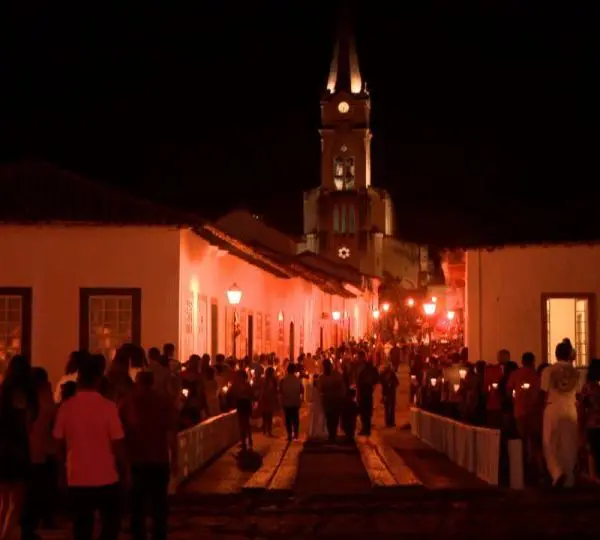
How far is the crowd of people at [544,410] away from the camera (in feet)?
54.6

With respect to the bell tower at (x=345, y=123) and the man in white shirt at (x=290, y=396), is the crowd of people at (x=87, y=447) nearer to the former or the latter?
the man in white shirt at (x=290, y=396)

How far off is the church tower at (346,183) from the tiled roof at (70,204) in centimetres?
8415

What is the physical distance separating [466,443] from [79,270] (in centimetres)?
837

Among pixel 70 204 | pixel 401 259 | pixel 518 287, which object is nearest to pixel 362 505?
pixel 70 204

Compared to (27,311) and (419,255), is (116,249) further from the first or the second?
(419,255)

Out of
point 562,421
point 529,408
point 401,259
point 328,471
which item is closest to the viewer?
point 562,421

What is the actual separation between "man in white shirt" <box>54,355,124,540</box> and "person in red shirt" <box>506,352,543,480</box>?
8.69 metres

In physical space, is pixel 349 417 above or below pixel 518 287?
below

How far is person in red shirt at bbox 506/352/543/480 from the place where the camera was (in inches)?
703

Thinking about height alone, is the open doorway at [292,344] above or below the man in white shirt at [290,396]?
above

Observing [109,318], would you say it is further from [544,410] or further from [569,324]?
[544,410]

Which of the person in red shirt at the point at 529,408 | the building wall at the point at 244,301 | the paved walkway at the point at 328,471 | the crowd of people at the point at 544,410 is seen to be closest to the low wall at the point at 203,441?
the paved walkway at the point at 328,471

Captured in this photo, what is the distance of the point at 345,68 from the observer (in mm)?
110562

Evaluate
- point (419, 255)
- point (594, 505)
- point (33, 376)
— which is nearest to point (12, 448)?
point (33, 376)
